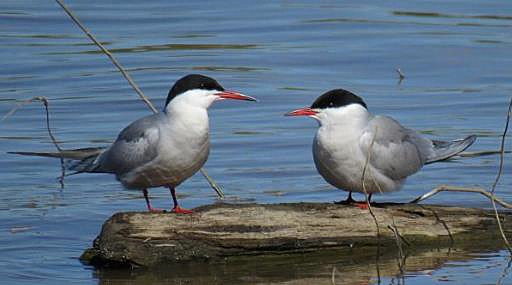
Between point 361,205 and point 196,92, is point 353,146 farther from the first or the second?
point 196,92

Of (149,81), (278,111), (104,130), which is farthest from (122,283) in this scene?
(149,81)

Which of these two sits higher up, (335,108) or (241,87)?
(335,108)

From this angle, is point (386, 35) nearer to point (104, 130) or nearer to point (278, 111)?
point (278, 111)

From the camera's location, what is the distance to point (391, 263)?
7.44 metres

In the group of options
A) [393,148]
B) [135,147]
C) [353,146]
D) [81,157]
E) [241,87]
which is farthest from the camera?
[241,87]

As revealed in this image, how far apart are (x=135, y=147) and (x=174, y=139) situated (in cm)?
25

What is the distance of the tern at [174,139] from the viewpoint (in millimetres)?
7617

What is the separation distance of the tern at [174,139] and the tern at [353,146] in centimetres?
48

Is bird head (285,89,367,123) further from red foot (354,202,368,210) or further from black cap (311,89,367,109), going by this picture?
red foot (354,202,368,210)

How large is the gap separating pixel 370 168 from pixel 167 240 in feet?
4.12

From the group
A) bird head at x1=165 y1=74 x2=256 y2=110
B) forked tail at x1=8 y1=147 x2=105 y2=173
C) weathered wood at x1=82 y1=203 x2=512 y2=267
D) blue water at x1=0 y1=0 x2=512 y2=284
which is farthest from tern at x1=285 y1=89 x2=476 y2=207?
forked tail at x1=8 y1=147 x2=105 y2=173

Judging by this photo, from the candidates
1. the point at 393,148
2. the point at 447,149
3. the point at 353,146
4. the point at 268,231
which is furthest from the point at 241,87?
the point at 268,231

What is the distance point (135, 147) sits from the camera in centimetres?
773

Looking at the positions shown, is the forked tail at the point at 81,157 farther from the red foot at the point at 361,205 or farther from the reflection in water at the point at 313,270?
the red foot at the point at 361,205
